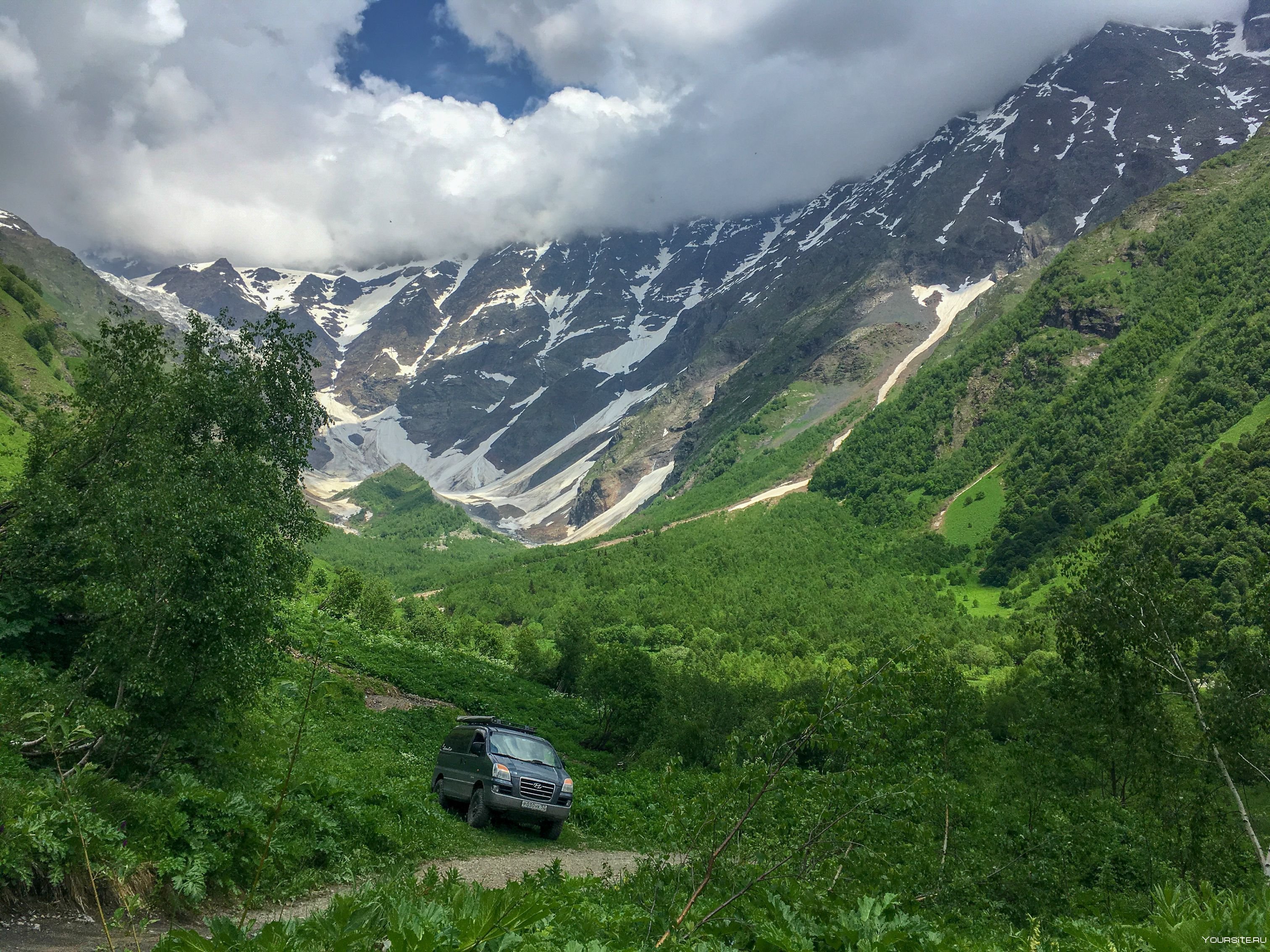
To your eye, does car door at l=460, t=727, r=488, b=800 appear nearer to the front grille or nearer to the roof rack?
the roof rack

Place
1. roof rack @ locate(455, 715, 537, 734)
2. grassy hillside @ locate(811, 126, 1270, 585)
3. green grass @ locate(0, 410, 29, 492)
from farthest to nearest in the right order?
grassy hillside @ locate(811, 126, 1270, 585), green grass @ locate(0, 410, 29, 492), roof rack @ locate(455, 715, 537, 734)

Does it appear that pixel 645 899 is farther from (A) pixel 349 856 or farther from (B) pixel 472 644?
(B) pixel 472 644

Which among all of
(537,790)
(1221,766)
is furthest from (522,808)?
(1221,766)

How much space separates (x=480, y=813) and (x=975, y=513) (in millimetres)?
119583

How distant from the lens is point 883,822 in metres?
7.38

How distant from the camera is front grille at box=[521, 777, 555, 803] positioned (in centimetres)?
1655

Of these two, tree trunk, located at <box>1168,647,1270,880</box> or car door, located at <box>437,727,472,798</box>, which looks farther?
car door, located at <box>437,727,472,798</box>

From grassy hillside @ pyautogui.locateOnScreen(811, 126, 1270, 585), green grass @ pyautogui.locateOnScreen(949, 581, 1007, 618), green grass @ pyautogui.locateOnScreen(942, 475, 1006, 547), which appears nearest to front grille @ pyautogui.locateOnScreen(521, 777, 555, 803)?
green grass @ pyautogui.locateOnScreen(949, 581, 1007, 618)

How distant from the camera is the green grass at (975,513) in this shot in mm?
116125

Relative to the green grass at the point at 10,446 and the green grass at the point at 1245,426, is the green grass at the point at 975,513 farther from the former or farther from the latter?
the green grass at the point at 10,446

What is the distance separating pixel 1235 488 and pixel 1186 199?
95.5m

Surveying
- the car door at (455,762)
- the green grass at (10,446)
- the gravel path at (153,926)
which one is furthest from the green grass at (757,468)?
the gravel path at (153,926)

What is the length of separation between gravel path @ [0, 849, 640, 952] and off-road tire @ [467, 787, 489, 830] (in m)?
1.33

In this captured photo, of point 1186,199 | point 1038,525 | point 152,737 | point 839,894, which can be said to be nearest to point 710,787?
point 839,894
